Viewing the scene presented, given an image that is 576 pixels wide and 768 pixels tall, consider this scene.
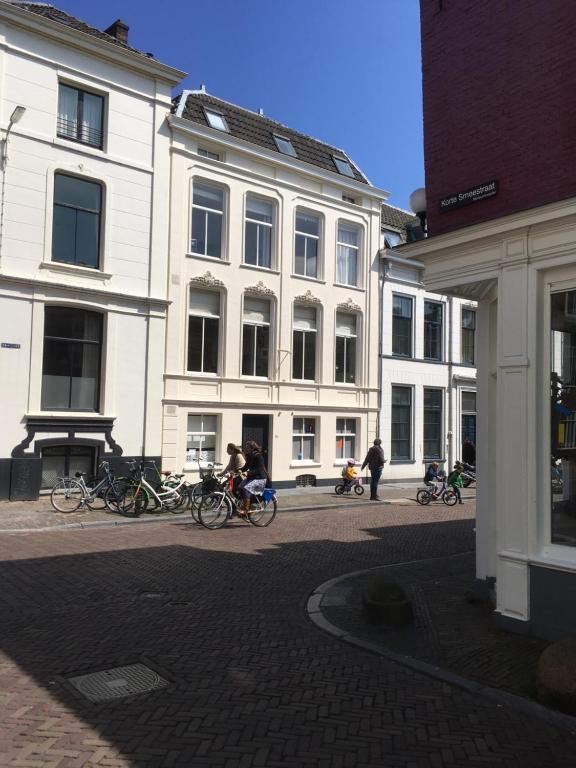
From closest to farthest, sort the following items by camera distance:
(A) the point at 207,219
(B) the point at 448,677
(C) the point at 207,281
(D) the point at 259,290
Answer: (B) the point at 448,677 < (C) the point at 207,281 < (A) the point at 207,219 < (D) the point at 259,290

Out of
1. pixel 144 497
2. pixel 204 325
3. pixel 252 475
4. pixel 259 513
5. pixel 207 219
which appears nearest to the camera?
pixel 252 475

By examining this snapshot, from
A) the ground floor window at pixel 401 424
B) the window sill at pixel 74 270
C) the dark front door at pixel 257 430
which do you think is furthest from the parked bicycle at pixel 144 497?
A: the ground floor window at pixel 401 424

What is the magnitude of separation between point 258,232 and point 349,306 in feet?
14.7

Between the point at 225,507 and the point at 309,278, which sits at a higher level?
the point at 309,278

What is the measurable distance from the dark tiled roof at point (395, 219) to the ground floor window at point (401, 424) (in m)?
7.03

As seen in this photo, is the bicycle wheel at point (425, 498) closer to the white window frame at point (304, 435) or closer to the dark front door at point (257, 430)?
the white window frame at point (304, 435)

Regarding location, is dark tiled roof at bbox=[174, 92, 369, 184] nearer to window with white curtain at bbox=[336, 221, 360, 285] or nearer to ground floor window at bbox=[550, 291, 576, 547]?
window with white curtain at bbox=[336, 221, 360, 285]

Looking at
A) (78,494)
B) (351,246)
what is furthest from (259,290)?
(78,494)

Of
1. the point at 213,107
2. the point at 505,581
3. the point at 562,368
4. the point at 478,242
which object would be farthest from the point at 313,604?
the point at 213,107

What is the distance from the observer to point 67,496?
1460cm

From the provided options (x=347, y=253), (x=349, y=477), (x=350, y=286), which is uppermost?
(x=347, y=253)

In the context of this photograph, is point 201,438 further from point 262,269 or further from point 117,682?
point 117,682

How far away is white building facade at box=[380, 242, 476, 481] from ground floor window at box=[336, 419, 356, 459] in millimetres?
1420

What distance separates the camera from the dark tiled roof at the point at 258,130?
Answer: 68.4 ft
